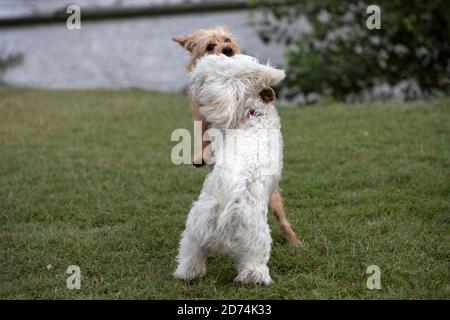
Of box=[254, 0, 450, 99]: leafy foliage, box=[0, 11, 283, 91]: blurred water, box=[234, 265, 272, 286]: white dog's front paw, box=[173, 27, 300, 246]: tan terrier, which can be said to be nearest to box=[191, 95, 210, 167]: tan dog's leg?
box=[173, 27, 300, 246]: tan terrier

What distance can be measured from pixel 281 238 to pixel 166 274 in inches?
45.8

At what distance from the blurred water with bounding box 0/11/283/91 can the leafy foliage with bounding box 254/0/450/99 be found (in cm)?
287

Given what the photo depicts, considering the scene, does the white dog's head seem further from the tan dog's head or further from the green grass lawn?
the green grass lawn

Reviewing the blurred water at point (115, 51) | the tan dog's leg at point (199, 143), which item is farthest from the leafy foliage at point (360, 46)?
the tan dog's leg at point (199, 143)

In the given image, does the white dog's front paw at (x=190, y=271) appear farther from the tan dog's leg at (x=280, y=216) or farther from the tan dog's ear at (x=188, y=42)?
the tan dog's ear at (x=188, y=42)

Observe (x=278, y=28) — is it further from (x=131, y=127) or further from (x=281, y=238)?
(x=281, y=238)

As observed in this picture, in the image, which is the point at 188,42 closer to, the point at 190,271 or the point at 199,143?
the point at 199,143

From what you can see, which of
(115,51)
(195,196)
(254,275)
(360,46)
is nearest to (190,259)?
(254,275)

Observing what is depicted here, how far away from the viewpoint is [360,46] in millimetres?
12562

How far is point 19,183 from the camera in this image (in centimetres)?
703

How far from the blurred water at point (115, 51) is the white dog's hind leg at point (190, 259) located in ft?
37.0

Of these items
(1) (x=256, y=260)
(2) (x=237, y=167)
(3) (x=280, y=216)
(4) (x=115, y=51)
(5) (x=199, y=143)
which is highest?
(4) (x=115, y=51)

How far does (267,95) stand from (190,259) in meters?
1.22
